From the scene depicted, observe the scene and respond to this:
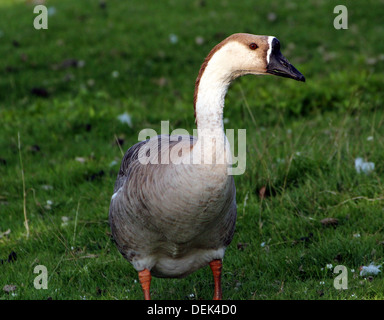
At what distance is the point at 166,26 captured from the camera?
11344 mm

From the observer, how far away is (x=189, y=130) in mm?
7848

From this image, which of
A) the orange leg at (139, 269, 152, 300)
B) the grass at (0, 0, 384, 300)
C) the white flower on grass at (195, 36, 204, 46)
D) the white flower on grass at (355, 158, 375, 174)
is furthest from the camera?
the white flower on grass at (195, 36, 204, 46)

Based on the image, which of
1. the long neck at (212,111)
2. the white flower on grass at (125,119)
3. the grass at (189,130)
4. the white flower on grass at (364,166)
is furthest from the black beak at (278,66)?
the white flower on grass at (125,119)

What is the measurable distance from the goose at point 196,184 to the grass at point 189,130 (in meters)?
0.61

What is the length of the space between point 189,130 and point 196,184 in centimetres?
432

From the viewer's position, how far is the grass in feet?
16.1

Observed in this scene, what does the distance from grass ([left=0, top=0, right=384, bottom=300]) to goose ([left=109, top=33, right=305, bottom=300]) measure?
614 mm

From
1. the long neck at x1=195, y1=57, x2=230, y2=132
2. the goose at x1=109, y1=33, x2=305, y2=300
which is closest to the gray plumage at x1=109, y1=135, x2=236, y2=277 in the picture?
the goose at x1=109, y1=33, x2=305, y2=300

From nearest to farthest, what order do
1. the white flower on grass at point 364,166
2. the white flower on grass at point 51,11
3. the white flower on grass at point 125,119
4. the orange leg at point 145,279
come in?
the orange leg at point 145,279 < the white flower on grass at point 364,166 < the white flower on grass at point 125,119 < the white flower on grass at point 51,11

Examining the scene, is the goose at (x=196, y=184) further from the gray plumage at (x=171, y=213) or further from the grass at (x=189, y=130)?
the grass at (x=189, y=130)

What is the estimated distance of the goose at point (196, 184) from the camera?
3557 mm

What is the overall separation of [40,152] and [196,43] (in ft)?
14.2

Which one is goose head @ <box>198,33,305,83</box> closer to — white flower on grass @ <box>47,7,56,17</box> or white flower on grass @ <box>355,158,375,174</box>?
white flower on grass @ <box>355,158,375,174</box>

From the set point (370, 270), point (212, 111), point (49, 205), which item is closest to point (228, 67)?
point (212, 111)
